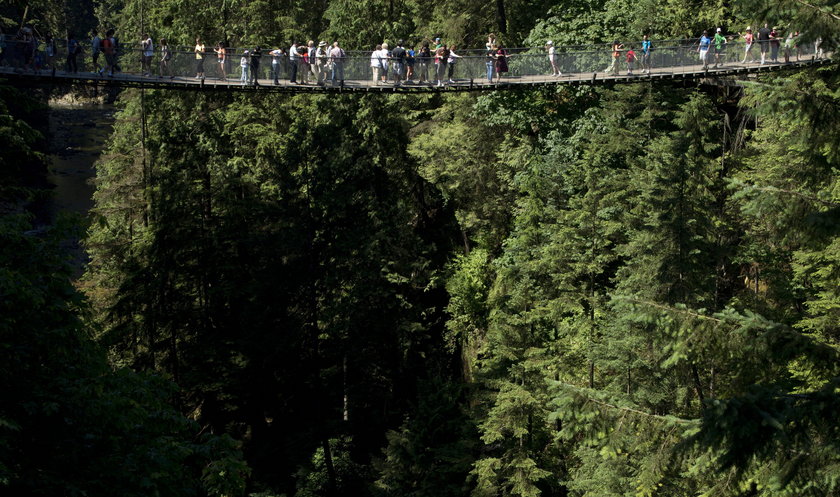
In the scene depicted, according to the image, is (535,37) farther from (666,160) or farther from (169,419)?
(169,419)

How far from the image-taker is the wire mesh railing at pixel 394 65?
882 inches

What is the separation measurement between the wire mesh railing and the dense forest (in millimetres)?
1371

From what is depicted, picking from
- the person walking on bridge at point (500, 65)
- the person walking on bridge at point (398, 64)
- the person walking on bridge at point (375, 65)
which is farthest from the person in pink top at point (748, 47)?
the person walking on bridge at point (375, 65)

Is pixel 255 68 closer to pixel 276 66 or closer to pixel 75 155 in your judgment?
pixel 276 66

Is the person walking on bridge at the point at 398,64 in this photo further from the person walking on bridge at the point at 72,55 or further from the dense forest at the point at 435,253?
the person walking on bridge at the point at 72,55

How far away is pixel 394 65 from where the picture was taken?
78.7 ft

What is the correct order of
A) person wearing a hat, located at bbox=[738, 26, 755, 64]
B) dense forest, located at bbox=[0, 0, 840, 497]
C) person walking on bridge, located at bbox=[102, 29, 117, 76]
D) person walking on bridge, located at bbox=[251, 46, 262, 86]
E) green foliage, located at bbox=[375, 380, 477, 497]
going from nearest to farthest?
dense forest, located at bbox=[0, 0, 840, 497], person wearing a hat, located at bbox=[738, 26, 755, 64], green foliage, located at bbox=[375, 380, 477, 497], person walking on bridge, located at bbox=[102, 29, 117, 76], person walking on bridge, located at bbox=[251, 46, 262, 86]

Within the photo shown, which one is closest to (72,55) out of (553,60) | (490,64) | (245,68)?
(245,68)

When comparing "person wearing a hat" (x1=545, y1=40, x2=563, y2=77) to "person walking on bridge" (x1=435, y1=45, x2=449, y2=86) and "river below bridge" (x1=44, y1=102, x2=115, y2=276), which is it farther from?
"river below bridge" (x1=44, y1=102, x2=115, y2=276)

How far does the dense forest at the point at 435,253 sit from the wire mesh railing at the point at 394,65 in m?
1.37

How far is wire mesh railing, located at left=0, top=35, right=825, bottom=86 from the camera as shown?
22406mm

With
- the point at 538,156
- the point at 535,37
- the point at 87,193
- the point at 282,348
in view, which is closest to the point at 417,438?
the point at 282,348

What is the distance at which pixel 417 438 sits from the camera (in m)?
22.5

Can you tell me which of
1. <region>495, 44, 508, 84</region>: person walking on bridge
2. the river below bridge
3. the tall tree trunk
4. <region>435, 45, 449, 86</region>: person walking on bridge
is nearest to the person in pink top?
<region>495, 44, 508, 84</region>: person walking on bridge
